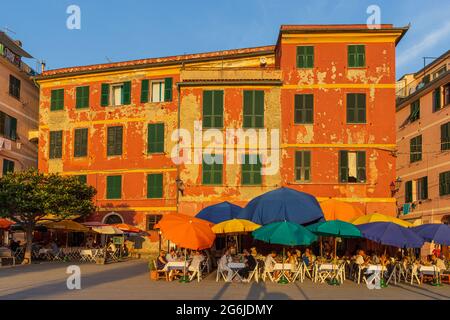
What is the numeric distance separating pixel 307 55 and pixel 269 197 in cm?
1105

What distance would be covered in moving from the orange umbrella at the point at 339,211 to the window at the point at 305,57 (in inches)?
367

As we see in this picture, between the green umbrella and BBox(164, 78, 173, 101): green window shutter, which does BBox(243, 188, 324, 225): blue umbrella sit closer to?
the green umbrella

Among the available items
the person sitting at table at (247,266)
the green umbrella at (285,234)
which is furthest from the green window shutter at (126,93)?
the green umbrella at (285,234)

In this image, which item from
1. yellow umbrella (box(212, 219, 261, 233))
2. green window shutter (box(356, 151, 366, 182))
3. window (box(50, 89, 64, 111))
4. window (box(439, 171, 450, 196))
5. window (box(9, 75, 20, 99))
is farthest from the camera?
window (box(9, 75, 20, 99))

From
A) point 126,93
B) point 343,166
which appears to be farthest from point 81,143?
point 343,166

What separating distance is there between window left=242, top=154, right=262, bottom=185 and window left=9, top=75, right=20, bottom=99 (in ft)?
61.0

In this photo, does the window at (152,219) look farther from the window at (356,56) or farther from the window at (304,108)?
the window at (356,56)

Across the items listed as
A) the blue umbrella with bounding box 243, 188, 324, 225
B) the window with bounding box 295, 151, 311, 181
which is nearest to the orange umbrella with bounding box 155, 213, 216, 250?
the blue umbrella with bounding box 243, 188, 324, 225

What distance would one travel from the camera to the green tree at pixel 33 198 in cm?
2505

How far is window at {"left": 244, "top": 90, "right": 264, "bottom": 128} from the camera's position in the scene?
27734mm

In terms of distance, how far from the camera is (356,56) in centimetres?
2766

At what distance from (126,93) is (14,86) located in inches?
341

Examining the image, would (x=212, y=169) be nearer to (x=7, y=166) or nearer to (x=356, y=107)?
(x=356, y=107)
